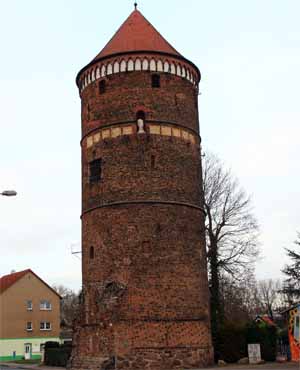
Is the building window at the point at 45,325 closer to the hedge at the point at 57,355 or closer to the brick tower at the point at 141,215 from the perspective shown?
the hedge at the point at 57,355

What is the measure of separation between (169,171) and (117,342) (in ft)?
24.5

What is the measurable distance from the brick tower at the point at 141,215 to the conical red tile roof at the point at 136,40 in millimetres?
95

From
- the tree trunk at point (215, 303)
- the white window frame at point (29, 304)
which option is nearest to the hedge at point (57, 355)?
the tree trunk at point (215, 303)

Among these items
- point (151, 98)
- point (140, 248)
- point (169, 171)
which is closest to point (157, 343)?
point (140, 248)

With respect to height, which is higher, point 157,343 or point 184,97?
point 184,97

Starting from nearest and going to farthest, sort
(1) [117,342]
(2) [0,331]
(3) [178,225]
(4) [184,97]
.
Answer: (1) [117,342], (3) [178,225], (4) [184,97], (2) [0,331]

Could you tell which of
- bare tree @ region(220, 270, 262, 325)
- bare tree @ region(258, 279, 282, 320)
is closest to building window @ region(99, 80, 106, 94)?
bare tree @ region(220, 270, 262, 325)

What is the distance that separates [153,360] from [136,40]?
1428cm

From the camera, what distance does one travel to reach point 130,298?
24.0m

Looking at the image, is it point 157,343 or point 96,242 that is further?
point 96,242

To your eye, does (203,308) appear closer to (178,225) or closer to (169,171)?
(178,225)

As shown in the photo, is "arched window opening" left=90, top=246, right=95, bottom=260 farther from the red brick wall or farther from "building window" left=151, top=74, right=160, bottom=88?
"building window" left=151, top=74, right=160, bottom=88

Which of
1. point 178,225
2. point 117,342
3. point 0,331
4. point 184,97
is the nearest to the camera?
point 117,342

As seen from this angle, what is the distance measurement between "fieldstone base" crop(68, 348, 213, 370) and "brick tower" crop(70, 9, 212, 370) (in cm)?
4
